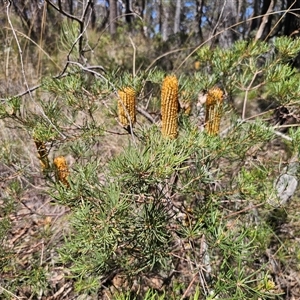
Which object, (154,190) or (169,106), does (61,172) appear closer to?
(154,190)

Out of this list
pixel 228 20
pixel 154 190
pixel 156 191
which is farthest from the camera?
pixel 228 20

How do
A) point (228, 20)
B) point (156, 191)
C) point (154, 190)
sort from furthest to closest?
point (228, 20) < point (154, 190) < point (156, 191)

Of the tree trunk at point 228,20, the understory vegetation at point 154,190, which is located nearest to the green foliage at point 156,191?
the understory vegetation at point 154,190

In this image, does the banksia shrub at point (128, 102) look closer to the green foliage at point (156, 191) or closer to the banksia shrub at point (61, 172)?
the green foliage at point (156, 191)

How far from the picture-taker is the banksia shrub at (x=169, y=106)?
2.61ft

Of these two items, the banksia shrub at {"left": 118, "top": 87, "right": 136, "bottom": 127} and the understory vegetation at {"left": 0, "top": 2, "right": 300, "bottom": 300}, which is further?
the banksia shrub at {"left": 118, "top": 87, "right": 136, "bottom": 127}

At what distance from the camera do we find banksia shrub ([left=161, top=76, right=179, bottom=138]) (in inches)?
31.4

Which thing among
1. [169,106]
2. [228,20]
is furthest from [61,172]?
[228,20]

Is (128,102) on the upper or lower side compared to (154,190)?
upper

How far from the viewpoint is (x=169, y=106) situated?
80cm

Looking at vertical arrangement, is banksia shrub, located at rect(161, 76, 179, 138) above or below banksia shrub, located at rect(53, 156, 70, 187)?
above

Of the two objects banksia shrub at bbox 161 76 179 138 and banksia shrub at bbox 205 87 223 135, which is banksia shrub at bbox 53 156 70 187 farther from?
banksia shrub at bbox 205 87 223 135

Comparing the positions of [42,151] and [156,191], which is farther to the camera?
[42,151]

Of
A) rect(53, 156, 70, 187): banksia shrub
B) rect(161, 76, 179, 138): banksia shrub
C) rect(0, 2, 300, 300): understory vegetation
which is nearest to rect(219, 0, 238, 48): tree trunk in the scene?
rect(0, 2, 300, 300): understory vegetation
